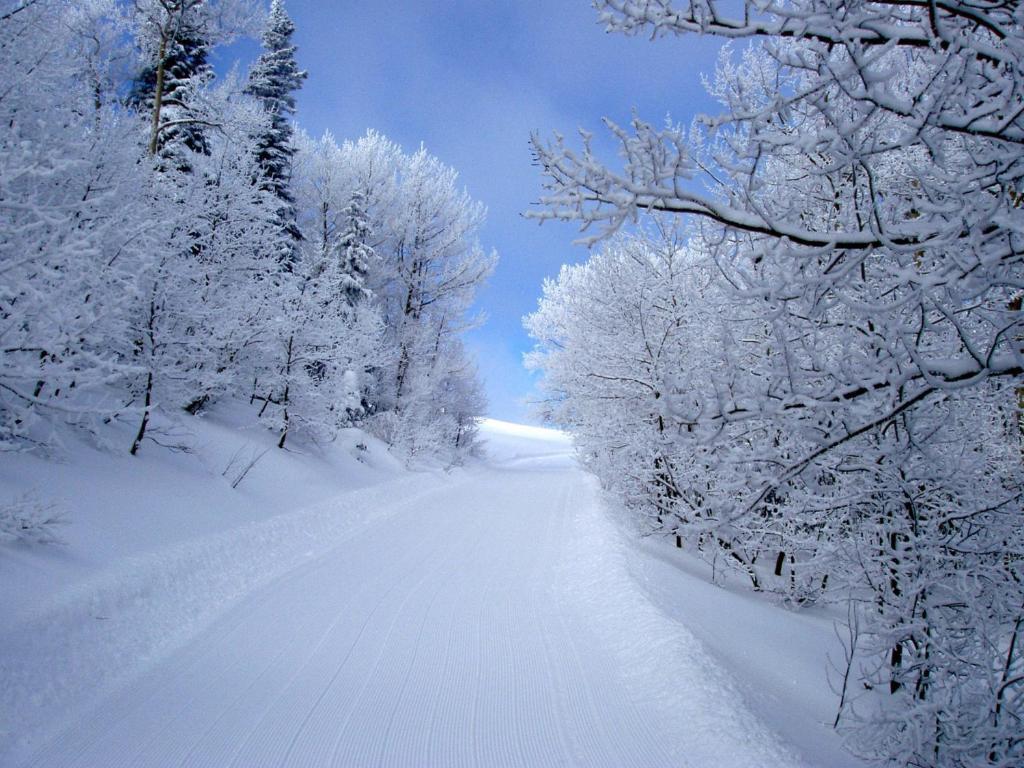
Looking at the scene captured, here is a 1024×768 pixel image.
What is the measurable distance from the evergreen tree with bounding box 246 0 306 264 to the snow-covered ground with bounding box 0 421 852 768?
12123 millimetres

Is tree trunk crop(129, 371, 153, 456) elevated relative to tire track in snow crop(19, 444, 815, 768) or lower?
elevated

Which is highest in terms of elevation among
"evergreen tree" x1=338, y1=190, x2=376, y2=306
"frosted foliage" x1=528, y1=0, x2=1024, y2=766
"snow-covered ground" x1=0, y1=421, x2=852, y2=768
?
"evergreen tree" x1=338, y1=190, x2=376, y2=306

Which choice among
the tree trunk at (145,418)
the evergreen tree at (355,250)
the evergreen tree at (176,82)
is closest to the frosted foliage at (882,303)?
the tree trunk at (145,418)

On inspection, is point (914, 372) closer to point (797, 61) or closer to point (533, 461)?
point (797, 61)

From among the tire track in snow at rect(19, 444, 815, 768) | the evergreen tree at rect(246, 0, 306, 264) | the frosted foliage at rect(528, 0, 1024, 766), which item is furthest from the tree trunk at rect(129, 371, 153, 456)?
the evergreen tree at rect(246, 0, 306, 264)

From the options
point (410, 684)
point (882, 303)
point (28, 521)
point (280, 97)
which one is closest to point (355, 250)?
point (280, 97)

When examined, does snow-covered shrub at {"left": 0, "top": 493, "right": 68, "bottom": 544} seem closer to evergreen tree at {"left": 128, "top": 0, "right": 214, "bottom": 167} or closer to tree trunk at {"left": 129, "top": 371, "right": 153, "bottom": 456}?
tree trunk at {"left": 129, "top": 371, "right": 153, "bottom": 456}

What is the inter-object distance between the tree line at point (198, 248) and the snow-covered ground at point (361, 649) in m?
1.36

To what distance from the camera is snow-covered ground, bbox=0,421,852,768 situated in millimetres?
2697

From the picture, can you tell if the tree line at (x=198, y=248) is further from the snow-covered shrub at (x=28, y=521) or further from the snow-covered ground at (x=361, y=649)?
the snow-covered ground at (x=361, y=649)

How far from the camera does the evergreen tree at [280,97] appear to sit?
15984 millimetres

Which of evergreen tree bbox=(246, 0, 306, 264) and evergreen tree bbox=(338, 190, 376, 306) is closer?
evergreen tree bbox=(246, 0, 306, 264)

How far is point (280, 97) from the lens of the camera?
17297 mm

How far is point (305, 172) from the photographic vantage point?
65.7 feet
